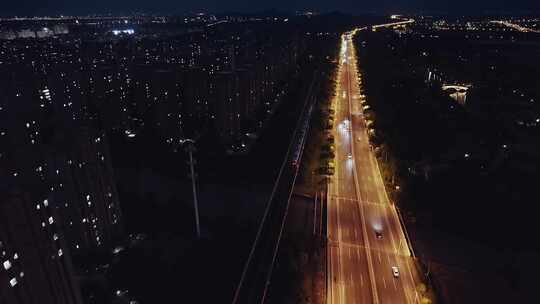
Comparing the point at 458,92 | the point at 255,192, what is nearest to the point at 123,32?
the point at 458,92

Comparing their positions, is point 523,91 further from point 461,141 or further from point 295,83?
point 295,83

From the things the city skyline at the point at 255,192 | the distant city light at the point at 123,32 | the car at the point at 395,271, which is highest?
the distant city light at the point at 123,32

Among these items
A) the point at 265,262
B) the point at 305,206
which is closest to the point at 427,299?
the point at 265,262

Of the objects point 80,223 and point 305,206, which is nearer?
point 80,223

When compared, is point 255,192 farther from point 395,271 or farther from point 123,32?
point 123,32

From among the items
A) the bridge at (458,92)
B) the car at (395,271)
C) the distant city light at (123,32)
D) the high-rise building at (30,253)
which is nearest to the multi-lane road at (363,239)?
the car at (395,271)

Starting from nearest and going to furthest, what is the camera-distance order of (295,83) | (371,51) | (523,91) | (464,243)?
(464,243)
(523,91)
(295,83)
(371,51)

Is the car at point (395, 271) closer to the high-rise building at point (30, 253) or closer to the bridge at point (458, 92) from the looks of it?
the high-rise building at point (30, 253)

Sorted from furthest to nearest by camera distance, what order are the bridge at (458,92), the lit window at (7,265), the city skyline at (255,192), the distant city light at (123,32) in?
the distant city light at (123,32) < the bridge at (458,92) < the city skyline at (255,192) < the lit window at (7,265)

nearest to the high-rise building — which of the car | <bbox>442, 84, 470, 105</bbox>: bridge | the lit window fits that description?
the lit window
